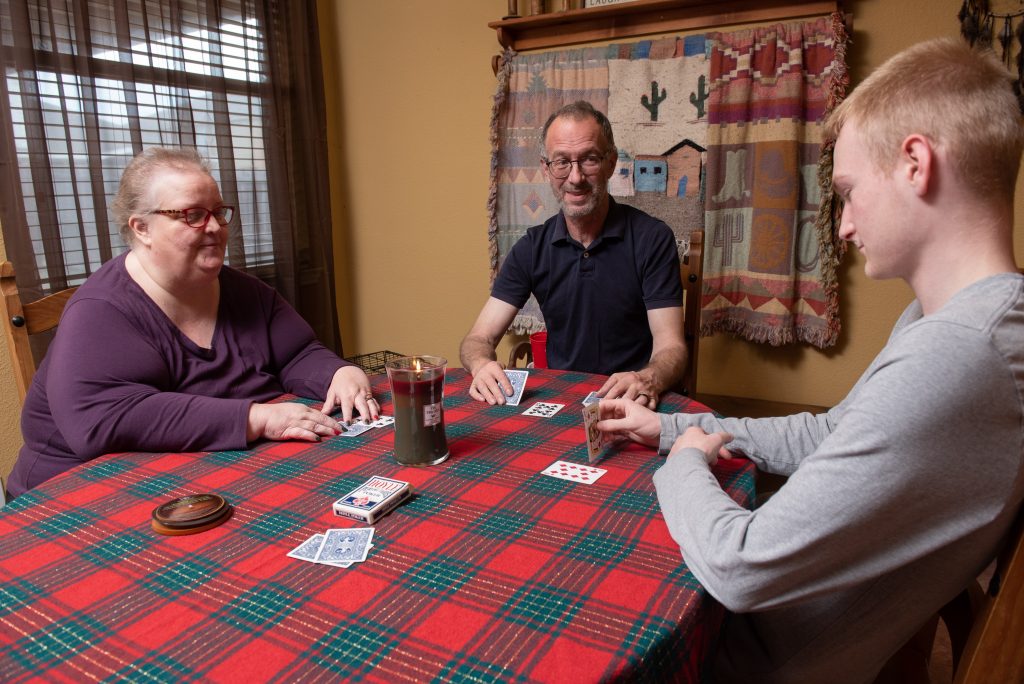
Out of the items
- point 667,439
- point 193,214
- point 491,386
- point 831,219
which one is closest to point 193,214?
point 193,214

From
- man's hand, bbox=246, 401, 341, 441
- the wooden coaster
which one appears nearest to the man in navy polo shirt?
man's hand, bbox=246, 401, 341, 441

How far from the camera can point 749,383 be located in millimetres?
2953

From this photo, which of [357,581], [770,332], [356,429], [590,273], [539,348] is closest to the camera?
[357,581]

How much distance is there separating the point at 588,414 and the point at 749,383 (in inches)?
77.7

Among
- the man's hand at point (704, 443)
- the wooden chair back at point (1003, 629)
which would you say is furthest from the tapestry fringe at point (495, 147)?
the wooden chair back at point (1003, 629)

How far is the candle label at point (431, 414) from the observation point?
1194 millimetres

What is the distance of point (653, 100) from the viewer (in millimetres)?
2857

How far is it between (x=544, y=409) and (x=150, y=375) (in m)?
0.87

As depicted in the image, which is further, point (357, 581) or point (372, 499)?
point (372, 499)

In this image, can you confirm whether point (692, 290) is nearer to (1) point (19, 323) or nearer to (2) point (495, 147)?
(2) point (495, 147)

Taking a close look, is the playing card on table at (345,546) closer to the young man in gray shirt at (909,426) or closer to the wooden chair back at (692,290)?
the young man in gray shirt at (909,426)

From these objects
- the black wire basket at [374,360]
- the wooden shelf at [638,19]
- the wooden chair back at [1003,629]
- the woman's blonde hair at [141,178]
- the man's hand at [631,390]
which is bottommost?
the black wire basket at [374,360]

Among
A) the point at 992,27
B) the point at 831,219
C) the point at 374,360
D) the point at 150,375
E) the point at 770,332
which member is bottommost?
the point at 374,360

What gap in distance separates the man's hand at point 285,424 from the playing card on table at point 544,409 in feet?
1.44
